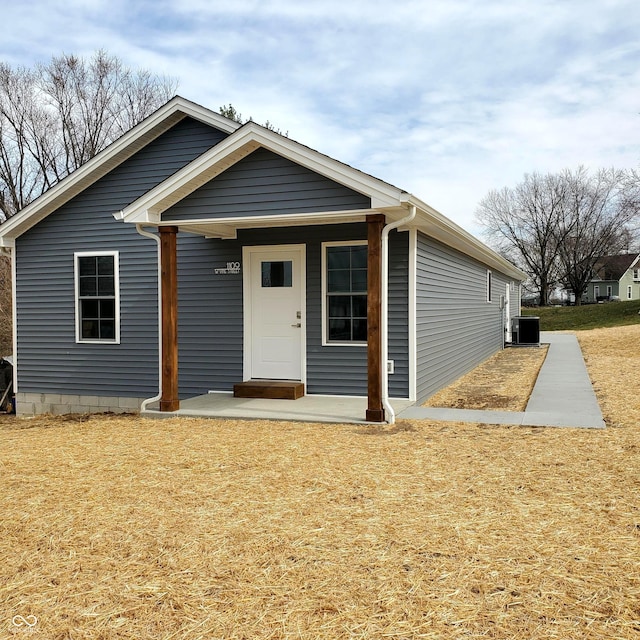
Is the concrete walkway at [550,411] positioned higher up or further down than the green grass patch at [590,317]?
further down

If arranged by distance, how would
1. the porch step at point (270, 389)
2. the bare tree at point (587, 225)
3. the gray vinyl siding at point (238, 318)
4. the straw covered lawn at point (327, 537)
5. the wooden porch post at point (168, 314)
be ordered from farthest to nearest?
the bare tree at point (587, 225), the porch step at point (270, 389), the gray vinyl siding at point (238, 318), the wooden porch post at point (168, 314), the straw covered lawn at point (327, 537)

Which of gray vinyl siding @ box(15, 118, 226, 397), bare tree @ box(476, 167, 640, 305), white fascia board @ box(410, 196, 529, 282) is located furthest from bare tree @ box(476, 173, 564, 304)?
gray vinyl siding @ box(15, 118, 226, 397)

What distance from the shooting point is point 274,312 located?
30.5 ft

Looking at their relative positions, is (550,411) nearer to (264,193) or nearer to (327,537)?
(264,193)

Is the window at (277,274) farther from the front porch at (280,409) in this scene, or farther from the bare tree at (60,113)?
the bare tree at (60,113)

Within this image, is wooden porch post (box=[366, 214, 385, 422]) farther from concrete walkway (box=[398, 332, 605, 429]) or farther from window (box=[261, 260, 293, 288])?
window (box=[261, 260, 293, 288])

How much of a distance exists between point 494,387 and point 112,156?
7410mm

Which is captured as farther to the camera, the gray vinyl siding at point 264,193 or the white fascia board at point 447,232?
the white fascia board at point 447,232

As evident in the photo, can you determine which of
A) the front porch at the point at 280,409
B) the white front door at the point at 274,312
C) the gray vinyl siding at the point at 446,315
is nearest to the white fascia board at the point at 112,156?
the white front door at the point at 274,312

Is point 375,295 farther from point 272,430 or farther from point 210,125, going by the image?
point 210,125

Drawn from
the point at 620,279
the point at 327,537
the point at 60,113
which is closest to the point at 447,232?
the point at 327,537

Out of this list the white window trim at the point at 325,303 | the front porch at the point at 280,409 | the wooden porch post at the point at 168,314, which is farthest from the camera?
the white window trim at the point at 325,303

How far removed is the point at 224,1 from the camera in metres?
10.3

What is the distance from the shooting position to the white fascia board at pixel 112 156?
973 centimetres
